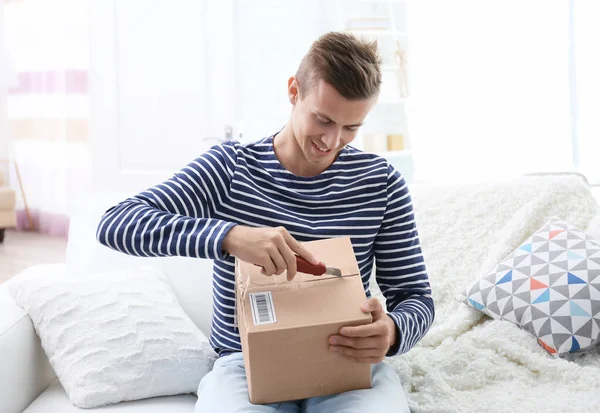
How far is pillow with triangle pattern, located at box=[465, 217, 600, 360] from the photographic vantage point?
151cm

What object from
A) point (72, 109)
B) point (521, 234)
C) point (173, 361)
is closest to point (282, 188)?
point (173, 361)

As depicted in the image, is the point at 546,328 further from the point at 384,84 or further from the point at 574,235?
the point at 384,84

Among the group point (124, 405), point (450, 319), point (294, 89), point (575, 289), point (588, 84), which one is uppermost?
point (588, 84)

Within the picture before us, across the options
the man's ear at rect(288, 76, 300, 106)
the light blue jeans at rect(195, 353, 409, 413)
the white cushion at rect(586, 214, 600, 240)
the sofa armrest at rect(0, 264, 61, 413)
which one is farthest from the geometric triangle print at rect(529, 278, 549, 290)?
the sofa armrest at rect(0, 264, 61, 413)

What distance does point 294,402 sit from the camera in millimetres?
1189

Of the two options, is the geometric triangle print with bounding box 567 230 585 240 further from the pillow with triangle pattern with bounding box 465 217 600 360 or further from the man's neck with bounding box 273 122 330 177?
the man's neck with bounding box 273 122 330 177

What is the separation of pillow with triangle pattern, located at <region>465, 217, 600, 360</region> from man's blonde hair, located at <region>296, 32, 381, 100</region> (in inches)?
26.4

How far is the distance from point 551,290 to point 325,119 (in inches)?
28.7

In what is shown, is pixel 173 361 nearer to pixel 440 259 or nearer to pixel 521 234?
pixel 440 259

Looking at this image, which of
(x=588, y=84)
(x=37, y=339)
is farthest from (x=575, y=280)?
(x=588, y=84)

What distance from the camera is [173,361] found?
1497mm

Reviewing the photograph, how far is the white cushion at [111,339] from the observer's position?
56.8 inches

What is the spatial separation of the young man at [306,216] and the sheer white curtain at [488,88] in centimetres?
257

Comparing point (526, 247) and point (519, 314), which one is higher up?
point (526, 247)
